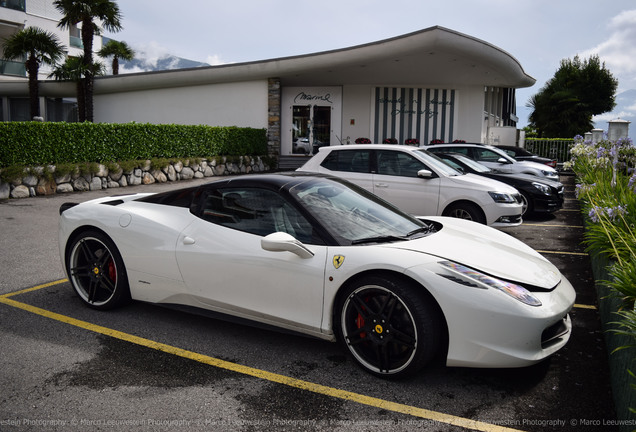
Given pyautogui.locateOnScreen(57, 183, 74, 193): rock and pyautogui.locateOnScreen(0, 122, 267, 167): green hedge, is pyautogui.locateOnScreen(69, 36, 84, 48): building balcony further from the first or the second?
pyautogui.locateOnScreen(57, 183, 74, 193): rock

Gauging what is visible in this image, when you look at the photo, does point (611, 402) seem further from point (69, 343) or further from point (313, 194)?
point (69, 343)

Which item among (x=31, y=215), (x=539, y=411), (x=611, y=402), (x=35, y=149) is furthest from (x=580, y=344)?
(x=35, y=149)

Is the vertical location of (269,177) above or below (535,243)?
above

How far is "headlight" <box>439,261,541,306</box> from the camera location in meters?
2.91

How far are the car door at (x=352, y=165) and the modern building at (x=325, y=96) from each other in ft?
37.9

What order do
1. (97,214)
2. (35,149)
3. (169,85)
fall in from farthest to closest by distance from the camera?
(169,85) → (35,149) → (97,214)

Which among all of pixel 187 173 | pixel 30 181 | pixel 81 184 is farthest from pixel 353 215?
pixel 187 173

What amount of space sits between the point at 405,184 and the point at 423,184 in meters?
0.29

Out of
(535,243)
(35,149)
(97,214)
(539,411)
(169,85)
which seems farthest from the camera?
(169,85)

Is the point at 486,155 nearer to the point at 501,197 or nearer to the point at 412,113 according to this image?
the point at 501,197

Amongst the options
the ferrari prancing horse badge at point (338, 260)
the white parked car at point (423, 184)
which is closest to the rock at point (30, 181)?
the white parked car at point (423, 184)

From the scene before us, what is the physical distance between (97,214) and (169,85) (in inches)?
760

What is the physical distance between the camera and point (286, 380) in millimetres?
3146

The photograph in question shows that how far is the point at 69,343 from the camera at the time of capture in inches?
144
